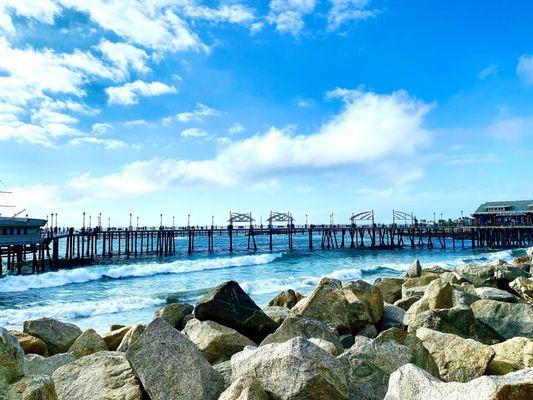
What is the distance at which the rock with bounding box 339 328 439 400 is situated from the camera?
14.5 feet

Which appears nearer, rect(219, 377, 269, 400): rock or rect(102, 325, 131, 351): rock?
rect(219, 377, 269, 400): rock

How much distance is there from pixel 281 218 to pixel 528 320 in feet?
263

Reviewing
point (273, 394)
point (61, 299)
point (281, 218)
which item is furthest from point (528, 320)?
point (281, 218)

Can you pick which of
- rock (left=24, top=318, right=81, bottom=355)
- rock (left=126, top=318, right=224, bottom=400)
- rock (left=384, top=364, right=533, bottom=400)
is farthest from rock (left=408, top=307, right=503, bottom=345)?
rock (left=24, top=318, right=81, bottom=355)

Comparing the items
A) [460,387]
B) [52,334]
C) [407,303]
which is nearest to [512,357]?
[460,387]

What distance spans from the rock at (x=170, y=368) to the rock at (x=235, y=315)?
255 cm

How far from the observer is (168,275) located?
39.0m

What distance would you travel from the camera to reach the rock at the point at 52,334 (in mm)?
8148

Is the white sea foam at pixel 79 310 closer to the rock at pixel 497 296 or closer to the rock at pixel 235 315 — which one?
the rock at pixel 235 315

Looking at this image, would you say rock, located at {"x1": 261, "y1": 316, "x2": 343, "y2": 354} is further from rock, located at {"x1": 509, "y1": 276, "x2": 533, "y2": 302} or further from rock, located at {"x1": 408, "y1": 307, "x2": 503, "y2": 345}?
rock, located at {"x1": 509, "y1": 276, "x2": 533, "y2": 302}

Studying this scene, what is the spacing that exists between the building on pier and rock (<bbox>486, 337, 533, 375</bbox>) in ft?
234

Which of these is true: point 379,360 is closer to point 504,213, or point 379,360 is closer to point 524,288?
point 524,288

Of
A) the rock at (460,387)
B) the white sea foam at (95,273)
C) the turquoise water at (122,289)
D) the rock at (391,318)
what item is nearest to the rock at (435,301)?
the rock at (391,318)

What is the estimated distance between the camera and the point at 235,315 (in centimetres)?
738
